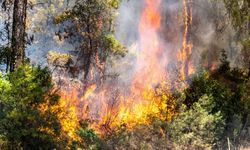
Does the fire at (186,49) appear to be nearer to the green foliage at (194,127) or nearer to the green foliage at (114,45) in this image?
the green foliage at (114,45)

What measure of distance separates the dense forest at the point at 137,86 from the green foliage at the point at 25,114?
0.03 meters

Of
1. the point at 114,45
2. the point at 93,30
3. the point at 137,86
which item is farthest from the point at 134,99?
the point at 114,45

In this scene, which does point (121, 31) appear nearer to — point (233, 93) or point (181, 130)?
point (233, 93)

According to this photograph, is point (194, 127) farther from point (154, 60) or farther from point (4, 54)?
point (154, 60)

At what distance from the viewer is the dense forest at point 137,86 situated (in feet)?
35.6

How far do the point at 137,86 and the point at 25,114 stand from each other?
451 inches

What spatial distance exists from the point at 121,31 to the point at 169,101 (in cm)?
2648

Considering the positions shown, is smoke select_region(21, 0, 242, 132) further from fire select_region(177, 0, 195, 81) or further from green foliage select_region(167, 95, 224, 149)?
green foliage select_region(167, 95, 224, 149)

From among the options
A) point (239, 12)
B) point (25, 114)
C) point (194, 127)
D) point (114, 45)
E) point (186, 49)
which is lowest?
point (194, 127)

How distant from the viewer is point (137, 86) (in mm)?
21391

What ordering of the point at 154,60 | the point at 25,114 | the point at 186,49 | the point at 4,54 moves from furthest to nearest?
1. the point at 186,49
2. the point at 154,60
3. the point at 4,54
4. the point at 25,114

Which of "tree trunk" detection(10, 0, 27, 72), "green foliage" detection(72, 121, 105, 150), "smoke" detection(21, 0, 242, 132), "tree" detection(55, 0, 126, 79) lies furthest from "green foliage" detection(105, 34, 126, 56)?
"tree trunk" detection(10, 0, 27, 72)

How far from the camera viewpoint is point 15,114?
10.3 m

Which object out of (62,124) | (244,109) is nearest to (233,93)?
(244,109)
